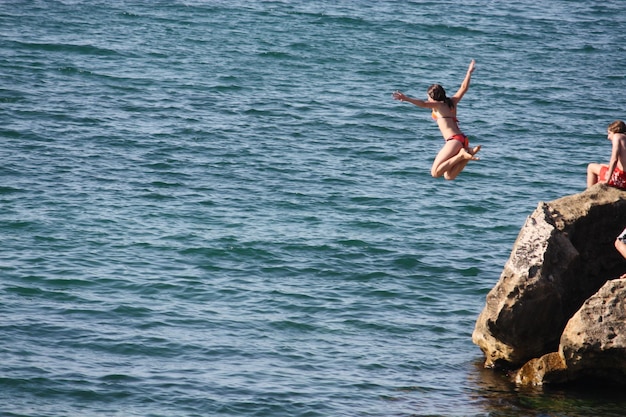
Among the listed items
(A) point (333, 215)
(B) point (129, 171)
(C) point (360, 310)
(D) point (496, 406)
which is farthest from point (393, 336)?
(B) point (129, 171)

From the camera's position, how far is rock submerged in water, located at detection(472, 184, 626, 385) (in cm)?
1859

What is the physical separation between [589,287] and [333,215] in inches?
509

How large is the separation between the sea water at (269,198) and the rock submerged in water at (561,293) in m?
0.68

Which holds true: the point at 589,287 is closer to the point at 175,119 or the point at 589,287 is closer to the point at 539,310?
the point at 539,310

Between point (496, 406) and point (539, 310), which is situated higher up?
point (539, 310)

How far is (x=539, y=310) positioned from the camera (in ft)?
64.3

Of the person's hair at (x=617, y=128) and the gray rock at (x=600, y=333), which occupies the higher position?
the person's hair at (x=617, y=128)

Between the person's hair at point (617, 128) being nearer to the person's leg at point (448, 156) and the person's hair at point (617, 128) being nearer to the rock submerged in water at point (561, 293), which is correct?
the rock submerged in water at point (561, 293)

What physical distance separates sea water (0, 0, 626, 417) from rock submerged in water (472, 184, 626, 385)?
0.68 metres

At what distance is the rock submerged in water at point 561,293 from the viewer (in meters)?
18.6

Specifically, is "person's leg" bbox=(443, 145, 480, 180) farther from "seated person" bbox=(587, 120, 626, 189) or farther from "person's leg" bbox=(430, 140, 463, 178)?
"seated person" bbox=(587, 120, 626, 189)

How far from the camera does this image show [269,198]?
33.2 m

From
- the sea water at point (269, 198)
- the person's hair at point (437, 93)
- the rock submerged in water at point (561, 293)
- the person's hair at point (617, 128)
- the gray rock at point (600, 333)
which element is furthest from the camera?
the sea water at point (269, 198)

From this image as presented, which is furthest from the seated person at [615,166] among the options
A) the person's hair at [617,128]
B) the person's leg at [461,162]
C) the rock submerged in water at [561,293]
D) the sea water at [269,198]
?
the sea water at [269,198]
